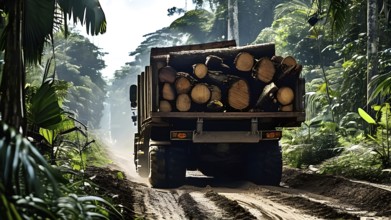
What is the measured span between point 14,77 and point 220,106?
655cm

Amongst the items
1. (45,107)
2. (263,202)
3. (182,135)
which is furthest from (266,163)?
(45,107)

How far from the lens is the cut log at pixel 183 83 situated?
33.9 ft

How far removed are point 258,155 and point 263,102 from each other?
1250 mm

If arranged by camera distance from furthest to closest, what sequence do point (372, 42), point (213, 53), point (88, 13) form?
point (372, 42), point (213, 53), point (88, 13)

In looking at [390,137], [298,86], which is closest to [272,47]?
[298,86]

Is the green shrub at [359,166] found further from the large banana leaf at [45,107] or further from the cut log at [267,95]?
the large banana leaf at [45,107]

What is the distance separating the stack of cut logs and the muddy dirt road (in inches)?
61.7

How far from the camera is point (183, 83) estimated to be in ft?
33.9

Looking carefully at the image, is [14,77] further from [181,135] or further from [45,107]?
[181,135]

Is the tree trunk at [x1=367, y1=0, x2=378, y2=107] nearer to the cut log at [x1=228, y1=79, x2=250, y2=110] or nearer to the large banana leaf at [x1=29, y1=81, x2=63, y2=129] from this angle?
the cut log at [x1=228, y1=79, x2=250, y2=110]

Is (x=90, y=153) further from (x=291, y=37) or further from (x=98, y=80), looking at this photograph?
(x=98, y=80)

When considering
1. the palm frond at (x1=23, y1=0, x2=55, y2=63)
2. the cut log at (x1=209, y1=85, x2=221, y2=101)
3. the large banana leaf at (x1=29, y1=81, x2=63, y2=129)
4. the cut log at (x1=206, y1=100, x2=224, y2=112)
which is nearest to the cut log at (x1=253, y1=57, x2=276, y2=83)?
the cut log at (x1=209, y1=85, x2=221, y2=101)

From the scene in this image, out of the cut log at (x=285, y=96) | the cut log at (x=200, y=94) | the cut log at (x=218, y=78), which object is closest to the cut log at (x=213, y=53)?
the cut log at (x=218, y=78)

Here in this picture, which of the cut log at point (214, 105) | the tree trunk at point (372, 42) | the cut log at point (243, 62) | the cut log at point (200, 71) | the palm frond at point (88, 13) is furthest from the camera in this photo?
the tree trunk at point (372, 42)
